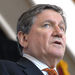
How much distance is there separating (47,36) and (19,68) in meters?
0.23

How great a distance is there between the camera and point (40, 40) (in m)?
1.46

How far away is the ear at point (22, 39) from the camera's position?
1500 millimetres

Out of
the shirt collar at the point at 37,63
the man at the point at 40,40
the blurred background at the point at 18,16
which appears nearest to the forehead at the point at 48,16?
the man at the point at 40,40

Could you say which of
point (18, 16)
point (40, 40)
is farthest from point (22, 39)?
point (18, 16)

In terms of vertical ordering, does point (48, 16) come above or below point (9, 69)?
above

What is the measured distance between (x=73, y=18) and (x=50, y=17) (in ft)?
5.17

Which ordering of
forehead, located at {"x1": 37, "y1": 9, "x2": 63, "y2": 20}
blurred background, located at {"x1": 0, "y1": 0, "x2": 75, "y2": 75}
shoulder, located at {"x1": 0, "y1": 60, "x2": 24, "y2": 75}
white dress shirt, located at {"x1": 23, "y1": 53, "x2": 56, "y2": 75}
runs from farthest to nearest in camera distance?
blurred background, located at {"x1": 0, "y1": 0, "x2": 75, "y2": 75} < forehead, located at {"x1": 37, "y1": 9, "x2": 63, "y2": 20} < white dress shirt, located at {"x1": 23, "y1": 53, "x2": 56, "y2": 75} < shoulder, located at {"x1": 0, "y1": 60, "x2": 24, "y2": 75}

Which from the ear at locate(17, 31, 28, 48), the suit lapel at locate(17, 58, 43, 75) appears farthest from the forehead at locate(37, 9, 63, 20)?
the suit lapel at locate(17, 58, 43, 75)

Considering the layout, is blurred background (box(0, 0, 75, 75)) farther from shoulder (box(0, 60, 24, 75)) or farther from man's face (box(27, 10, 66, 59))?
shoulder (box(0, 60, 24, 75))

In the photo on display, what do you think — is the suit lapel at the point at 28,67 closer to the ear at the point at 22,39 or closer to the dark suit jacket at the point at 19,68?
the dark suit jacket at the point at 19,68

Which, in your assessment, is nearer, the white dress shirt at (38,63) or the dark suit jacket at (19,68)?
the dark suit jacket at (19,68)

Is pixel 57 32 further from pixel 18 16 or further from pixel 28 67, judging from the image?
pixel 18 16

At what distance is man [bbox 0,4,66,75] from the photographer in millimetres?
1385

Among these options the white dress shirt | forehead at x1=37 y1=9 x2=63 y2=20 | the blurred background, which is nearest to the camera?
the white dress shirt
